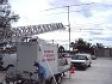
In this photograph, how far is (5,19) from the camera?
137 ft

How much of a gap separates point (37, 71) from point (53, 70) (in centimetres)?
304

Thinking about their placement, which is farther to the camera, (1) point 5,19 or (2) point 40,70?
(1) point 5,19

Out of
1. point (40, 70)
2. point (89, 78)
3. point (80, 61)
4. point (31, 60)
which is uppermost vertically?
point (31, 60)

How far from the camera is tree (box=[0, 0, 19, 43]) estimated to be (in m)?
41.4

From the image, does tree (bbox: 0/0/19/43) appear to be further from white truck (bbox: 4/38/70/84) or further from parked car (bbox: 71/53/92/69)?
white truck (bbox: 4/38/70/84)

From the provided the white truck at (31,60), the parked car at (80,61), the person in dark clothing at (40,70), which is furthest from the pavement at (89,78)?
the person in dark clothing at (40,70)

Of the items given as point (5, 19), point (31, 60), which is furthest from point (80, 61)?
point (31, 60)

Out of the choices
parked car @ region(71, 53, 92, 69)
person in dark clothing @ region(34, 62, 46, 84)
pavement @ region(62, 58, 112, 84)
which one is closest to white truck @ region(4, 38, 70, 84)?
person in dark clothing @ region(34, 62, 46, 84)

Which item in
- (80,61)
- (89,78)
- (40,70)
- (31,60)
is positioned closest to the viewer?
(40,70)

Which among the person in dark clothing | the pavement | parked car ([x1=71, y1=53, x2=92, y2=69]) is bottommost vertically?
the pavement

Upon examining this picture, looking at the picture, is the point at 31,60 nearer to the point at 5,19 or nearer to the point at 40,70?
the point at 40,70

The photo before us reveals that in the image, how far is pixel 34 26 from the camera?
58.1 m

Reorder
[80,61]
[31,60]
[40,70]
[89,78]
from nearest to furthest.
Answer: [40,70], [31,60], [89,78], [80,61]

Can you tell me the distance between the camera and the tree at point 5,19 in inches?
1629
